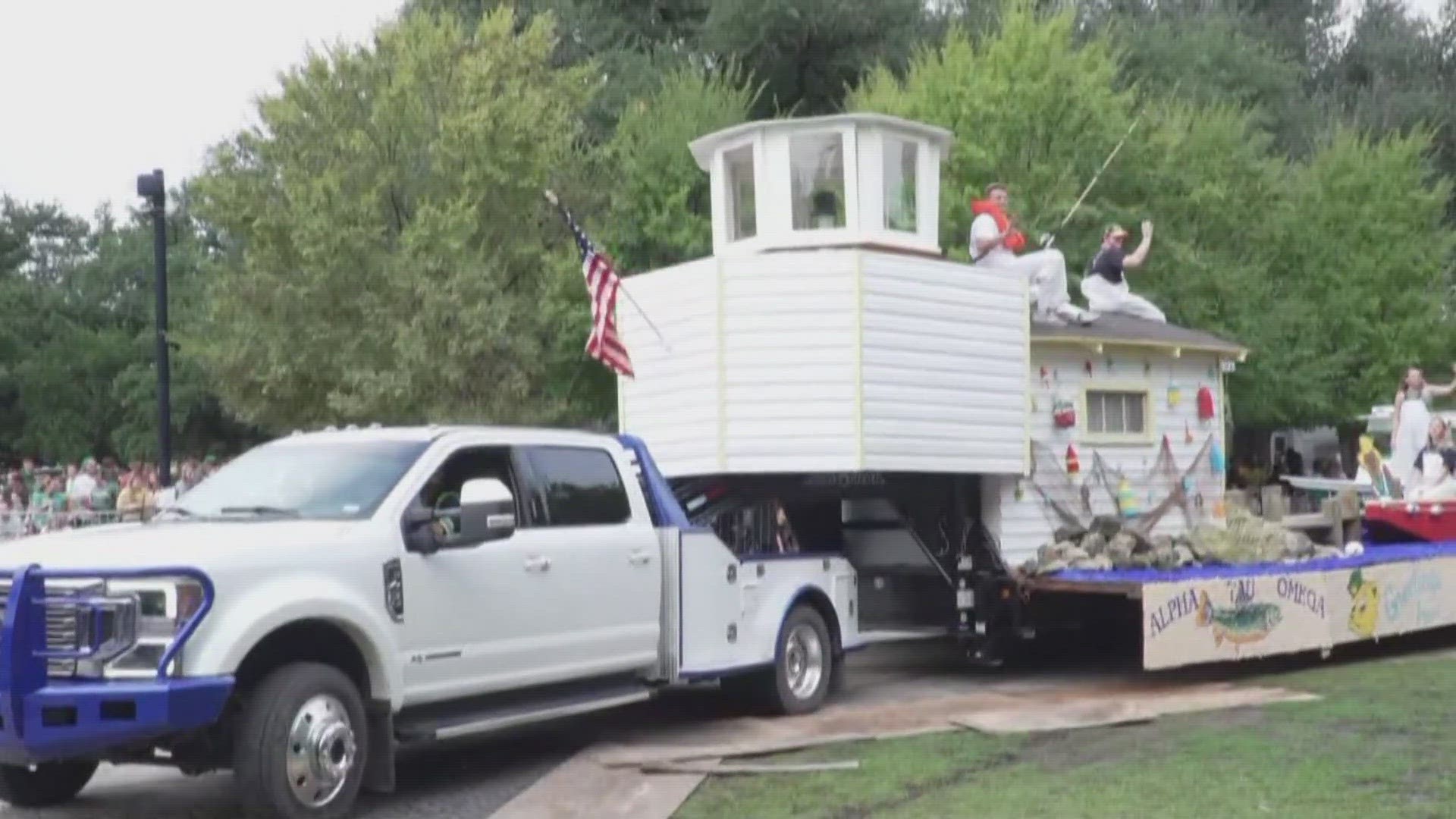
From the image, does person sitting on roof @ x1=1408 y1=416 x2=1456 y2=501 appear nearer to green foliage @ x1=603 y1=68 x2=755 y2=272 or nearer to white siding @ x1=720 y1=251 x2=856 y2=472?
white siding @ x1=720 y1=251 x2=856 y2=472

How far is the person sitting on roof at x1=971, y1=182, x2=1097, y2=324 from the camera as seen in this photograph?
623 inches

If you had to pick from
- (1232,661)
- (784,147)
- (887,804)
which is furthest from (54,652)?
(1232,661)

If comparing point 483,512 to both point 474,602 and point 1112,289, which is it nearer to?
point 474,602

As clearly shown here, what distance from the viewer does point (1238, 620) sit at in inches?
544

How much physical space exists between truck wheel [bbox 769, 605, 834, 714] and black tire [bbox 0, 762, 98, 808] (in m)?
4.64

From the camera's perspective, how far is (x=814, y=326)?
13.1 meters

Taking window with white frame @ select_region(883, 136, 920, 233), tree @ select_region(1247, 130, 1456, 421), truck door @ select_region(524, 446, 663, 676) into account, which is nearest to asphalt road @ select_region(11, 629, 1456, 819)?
truck door @ select_region(524, 446, 663, 676)

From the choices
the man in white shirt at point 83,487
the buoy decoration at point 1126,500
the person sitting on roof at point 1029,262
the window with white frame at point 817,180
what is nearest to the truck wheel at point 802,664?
the window with white frame at point 817,180

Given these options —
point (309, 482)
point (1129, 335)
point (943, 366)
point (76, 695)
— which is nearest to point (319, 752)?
point (76, 695)

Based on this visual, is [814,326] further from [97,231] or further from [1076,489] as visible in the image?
[97,231]

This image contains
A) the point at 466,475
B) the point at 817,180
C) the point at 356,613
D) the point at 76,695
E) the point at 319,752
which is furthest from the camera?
the point at 817,180

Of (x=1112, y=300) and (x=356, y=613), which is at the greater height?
(x=1112, y=300)

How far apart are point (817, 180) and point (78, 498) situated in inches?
681

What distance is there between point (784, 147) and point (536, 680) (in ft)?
22.1
